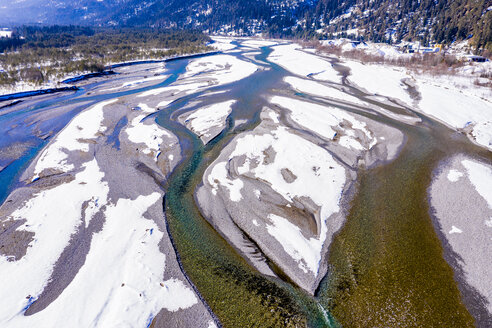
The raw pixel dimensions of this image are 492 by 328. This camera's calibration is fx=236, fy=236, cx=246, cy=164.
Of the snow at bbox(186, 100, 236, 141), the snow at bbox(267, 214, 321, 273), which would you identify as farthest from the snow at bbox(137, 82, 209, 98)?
the snow at bbox(267, 214, 321, 273)

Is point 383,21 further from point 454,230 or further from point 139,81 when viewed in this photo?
point 454,230

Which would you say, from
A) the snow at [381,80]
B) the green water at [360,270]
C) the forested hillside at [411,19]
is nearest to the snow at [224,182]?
the green water at [360,270]

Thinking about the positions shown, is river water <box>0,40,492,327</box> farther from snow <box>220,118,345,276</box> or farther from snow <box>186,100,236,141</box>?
snow <box>186,100,236,141</box>

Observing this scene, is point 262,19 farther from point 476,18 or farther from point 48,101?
point 48,101

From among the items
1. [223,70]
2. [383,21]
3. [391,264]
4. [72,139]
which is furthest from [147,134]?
[383,21]

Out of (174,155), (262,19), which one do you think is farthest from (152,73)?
(262,19)
